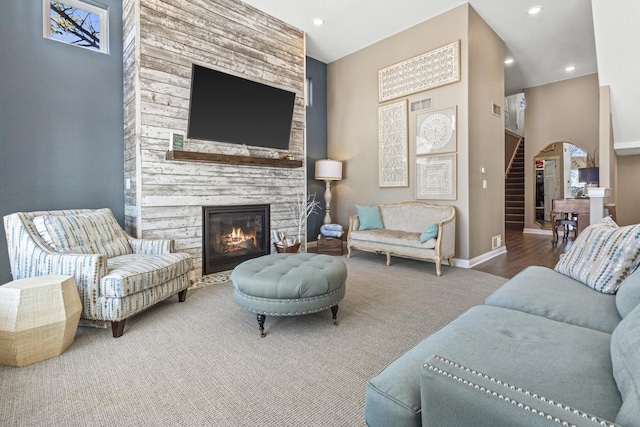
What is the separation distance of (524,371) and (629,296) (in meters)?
0.81

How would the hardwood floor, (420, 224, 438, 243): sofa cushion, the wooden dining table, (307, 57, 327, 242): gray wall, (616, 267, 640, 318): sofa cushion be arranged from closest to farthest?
(616, 267, 640, 318): sofa cushion, (420, 224, 438, 243): sofa cushion, the hardwood floor, the wooden dining table, (307, 57, 327, 242): gray wall

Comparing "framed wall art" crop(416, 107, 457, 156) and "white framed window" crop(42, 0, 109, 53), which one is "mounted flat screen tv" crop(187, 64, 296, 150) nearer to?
"white framed window" crop(42, 0, 109, 53)

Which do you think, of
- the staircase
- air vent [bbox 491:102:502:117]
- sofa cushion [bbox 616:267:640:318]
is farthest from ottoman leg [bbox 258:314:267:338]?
the staircase

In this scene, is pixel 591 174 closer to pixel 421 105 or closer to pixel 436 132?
pixel 436 132

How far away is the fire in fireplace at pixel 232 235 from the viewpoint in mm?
3896

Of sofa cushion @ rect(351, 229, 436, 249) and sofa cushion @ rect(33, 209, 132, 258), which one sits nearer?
sofa cushion @ rect(33, 209, 132, 258)

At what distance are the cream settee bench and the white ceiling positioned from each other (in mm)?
2650

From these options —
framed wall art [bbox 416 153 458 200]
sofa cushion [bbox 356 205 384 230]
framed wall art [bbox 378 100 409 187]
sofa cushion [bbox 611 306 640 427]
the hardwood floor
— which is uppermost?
framed wall art [bbox 378 100 409 187]

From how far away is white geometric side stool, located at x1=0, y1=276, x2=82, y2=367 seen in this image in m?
1.79

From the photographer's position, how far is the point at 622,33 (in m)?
3.59

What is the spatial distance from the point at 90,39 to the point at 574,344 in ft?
15.9

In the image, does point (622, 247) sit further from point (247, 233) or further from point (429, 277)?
point (247, 233)

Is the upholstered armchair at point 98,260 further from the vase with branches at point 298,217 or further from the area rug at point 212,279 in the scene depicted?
the vase with branches at point 298,217

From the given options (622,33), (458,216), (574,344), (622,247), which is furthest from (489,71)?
(574,344)
